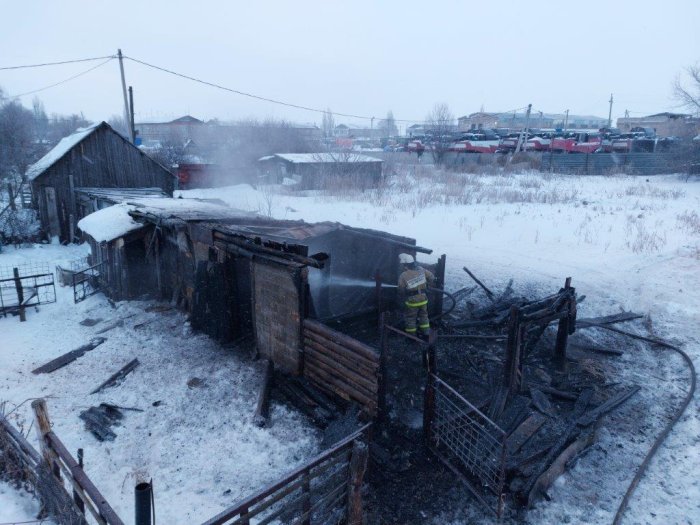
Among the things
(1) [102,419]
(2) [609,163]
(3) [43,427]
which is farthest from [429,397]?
(2) [609,163]

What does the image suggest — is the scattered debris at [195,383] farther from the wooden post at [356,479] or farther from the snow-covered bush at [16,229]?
the snow-covered bush at [16,229]

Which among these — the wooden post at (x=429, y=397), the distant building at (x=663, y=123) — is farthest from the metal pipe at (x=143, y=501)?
the distant building at (x=663, y=123)

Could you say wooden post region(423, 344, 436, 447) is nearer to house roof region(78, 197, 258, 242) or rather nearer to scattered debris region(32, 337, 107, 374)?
house roof region(78, 197, 258, 242)

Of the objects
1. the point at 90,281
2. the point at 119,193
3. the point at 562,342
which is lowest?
the point at 90,281

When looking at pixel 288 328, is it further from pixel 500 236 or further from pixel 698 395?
pixel 500 236

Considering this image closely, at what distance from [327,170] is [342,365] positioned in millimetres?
29121

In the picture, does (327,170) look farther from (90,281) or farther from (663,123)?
(663,123)

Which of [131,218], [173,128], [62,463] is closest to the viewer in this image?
[62,463]

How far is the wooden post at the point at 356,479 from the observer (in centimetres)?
423

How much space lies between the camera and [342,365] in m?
7.14

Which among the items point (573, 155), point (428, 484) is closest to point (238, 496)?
point (428, 484)

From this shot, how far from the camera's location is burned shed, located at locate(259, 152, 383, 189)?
32875 millimetres

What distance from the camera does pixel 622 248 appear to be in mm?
16094

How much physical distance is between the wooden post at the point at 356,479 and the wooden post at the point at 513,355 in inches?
138
